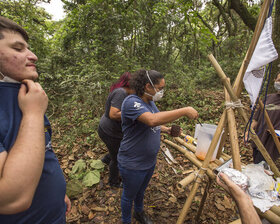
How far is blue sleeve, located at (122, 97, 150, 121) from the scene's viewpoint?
1.64 metres

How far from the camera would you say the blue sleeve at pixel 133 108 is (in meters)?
1.64

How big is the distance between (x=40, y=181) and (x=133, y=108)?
1019mm

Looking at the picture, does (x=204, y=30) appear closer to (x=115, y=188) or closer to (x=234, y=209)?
(x=234, y=209)

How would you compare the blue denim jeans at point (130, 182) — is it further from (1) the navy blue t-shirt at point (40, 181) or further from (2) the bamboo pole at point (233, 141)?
(2) the bamboo pole at point (233, 141)

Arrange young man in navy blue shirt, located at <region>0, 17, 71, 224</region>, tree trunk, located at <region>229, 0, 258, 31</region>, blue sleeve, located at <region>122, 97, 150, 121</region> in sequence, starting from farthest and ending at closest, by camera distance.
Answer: tree trunk, located at <region>229, 0, 258, 31</region> < blue sleeve, located at <region>122, 97, 150, 121</region> < young man in navy blue shirt, located at <region>0, 17, 71, 224</region>

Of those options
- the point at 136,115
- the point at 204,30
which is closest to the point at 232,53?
the point at 204,30

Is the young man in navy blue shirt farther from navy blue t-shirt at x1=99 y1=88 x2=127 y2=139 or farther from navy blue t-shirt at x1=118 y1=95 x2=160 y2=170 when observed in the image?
navy blue t-shirt at x1=99 y1=88 x2=127 y2=139

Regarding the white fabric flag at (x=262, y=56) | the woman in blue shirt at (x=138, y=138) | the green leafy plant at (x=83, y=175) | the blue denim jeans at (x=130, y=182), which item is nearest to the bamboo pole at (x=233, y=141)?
the white fabric flag at (x=262, y=56)

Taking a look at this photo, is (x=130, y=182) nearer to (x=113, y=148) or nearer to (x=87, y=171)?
(x=113, y=148)

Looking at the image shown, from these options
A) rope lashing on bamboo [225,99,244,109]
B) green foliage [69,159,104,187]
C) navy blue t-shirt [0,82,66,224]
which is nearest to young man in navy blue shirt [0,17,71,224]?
navy blue t-shirt [0,82,66,224]

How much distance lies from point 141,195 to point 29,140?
1.96 metres

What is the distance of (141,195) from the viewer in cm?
226

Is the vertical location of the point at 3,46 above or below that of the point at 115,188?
above

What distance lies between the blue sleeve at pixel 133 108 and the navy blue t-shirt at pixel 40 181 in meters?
0.80
